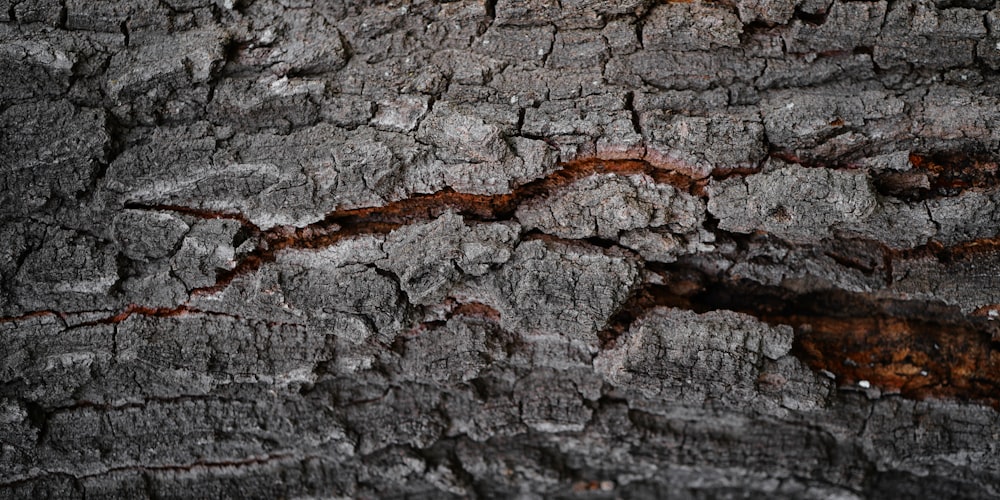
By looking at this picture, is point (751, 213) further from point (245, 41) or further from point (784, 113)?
point (245, 41)

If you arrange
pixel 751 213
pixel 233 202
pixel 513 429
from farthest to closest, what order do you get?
pixel 513 429
pixel 233 202
pixel 751 213

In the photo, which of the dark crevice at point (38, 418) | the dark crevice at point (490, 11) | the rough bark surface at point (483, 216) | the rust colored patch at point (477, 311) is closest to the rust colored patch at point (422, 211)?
the rough bark surface at point (483, 216)

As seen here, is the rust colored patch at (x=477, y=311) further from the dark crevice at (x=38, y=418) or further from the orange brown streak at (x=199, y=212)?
the dark crevice at (x=38, y=418)

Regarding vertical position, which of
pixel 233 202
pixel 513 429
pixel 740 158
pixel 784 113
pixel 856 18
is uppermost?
pixel 856 18

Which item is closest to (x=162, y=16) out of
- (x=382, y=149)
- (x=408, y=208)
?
(x=382, y=149)

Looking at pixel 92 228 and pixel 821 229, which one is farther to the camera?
pixel 92 228

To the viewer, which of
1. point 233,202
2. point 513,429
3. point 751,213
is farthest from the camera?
point 513,429

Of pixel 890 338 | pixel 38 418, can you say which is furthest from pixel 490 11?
pixel 38 418

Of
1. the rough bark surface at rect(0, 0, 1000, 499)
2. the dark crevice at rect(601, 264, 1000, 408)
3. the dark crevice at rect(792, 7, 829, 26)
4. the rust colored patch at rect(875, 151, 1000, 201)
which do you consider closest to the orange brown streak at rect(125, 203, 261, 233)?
the rough bark surface at rect(0, 0, 1000, 499)

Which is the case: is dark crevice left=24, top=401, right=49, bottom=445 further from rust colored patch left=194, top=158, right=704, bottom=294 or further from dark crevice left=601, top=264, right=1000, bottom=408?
dark crevice left=601, top=264, right=1000, bottom=408
